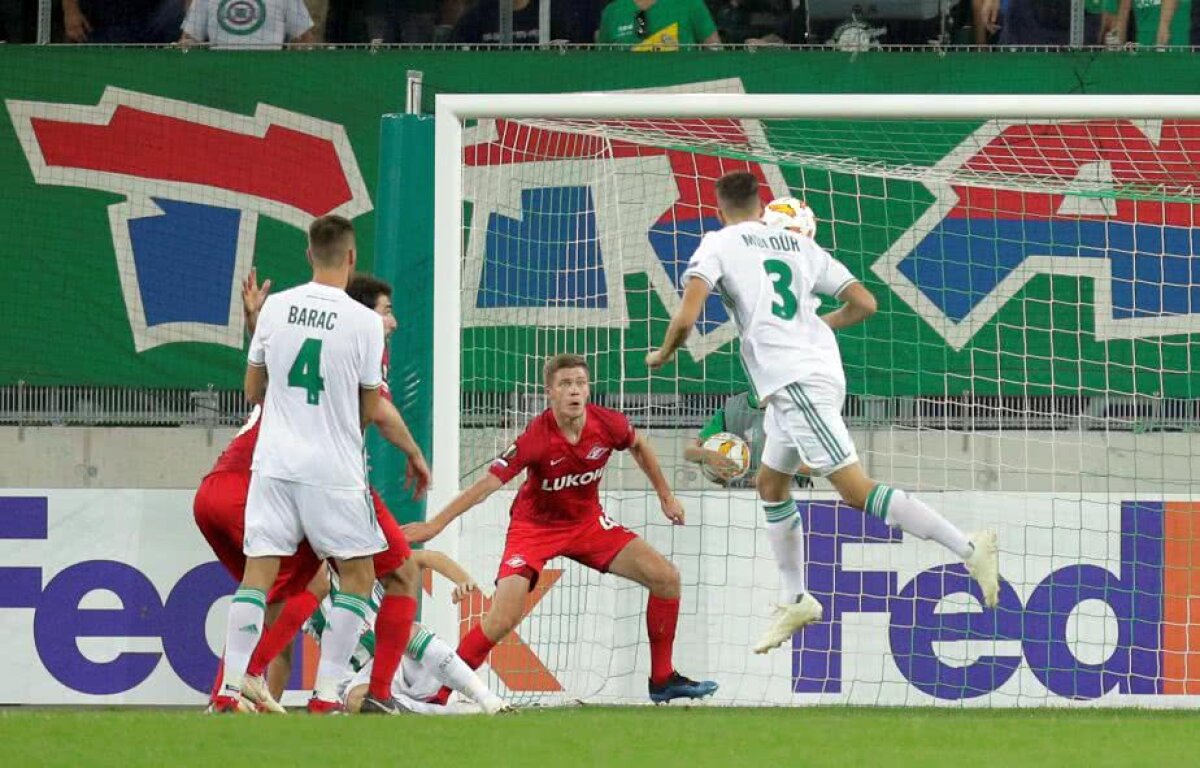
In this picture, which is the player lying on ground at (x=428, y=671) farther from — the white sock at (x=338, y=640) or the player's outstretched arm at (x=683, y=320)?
the player's outstretched arm at (x=683, y=320)

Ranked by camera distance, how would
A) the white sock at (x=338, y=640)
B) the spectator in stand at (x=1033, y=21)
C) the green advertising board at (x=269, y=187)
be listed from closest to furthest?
the white sock at (x=338, y=640), the green advertising board at (x=269, y=187), the spectator in stand at (x=1033, y=21)

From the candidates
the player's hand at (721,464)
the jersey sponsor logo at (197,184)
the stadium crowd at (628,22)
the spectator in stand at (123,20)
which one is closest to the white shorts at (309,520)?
the player's hand at (721,464)

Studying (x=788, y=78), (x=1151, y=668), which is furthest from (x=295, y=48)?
(x=1151, y=668)

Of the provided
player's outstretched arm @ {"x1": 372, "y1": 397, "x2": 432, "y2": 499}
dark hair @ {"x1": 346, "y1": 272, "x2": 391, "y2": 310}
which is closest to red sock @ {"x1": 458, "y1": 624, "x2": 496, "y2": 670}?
player's outstretched arm @ {"x1": 372, "y1": 397, "x2": 432, "y2": 499}

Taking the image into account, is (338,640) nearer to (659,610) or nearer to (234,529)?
(234,529)

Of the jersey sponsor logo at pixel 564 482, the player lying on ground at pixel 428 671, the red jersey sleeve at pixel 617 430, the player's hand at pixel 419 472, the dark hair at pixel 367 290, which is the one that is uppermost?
the dark hair at pixel 367 290

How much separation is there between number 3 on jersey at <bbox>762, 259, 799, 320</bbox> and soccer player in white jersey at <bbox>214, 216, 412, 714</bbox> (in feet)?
5.11

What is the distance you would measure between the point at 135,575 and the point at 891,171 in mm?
4404

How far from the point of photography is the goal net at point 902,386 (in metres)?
9.66

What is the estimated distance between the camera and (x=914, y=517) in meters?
7.58

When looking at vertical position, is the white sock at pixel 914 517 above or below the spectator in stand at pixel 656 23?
below

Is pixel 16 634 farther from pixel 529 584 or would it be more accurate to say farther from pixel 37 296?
pixel 529 584

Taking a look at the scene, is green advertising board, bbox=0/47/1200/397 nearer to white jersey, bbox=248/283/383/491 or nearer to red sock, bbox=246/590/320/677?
red sock, bbox=246/590/320/677

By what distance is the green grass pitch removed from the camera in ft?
18.6
